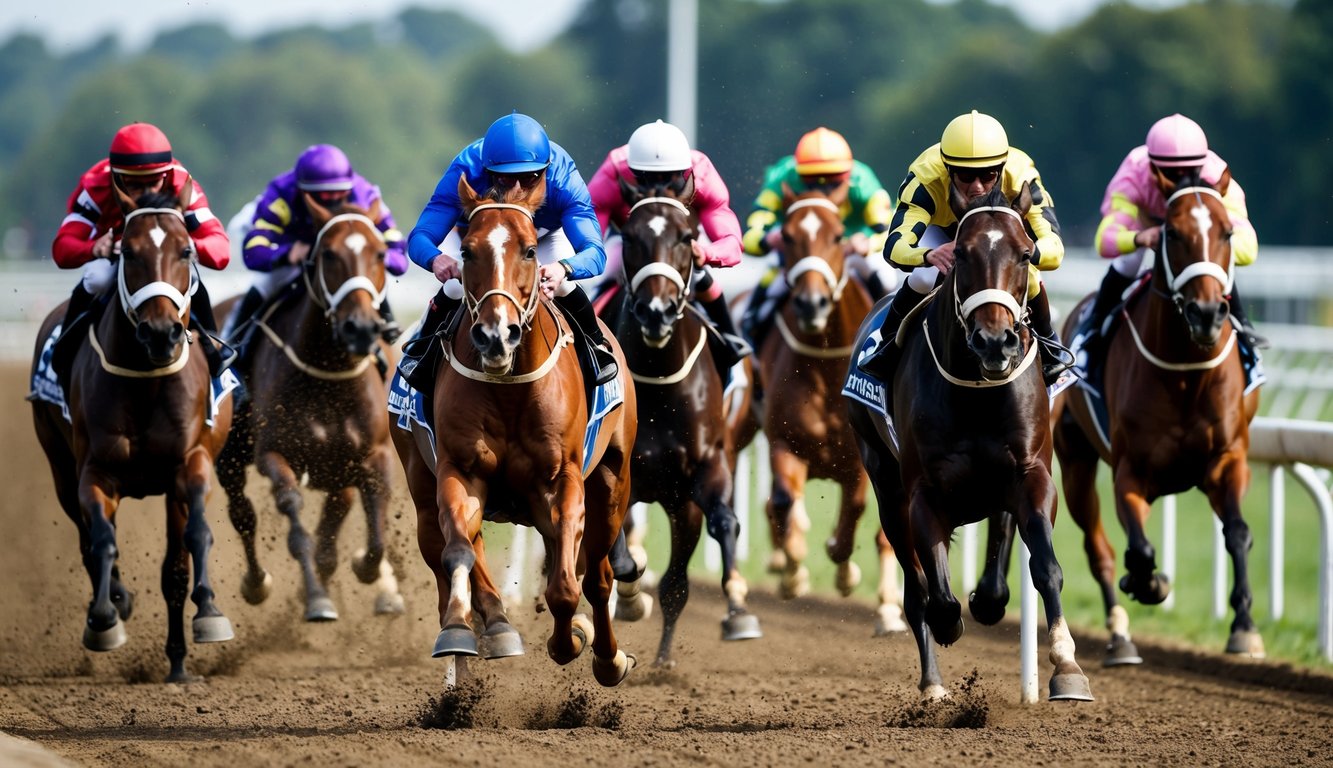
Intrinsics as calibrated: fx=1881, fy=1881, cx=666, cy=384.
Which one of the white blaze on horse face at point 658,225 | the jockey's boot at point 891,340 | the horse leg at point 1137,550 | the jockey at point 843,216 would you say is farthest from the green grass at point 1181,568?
the white blaze on horse face at point 658,225

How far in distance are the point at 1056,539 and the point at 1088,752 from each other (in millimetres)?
8473

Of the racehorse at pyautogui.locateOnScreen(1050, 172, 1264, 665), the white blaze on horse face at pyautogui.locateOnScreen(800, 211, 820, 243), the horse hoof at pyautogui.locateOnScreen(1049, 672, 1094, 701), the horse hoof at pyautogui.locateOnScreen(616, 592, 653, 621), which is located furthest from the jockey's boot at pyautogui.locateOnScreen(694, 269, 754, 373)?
the horse hoof at pyautogui.locateOnScreen(1049, 672, 1094, 701)

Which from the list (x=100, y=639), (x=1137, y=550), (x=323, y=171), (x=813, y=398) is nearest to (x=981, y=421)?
(x=1137, y=550)

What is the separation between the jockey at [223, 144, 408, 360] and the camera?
31.2 feet

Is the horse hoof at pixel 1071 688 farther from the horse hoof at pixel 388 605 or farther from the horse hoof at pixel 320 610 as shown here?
the horse hoof at pixel 388 605

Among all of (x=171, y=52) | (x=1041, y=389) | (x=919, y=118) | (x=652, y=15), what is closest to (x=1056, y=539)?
(x=1041, y=389)

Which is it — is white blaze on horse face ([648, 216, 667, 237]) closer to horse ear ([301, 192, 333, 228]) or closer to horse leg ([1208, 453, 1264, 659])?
horse ear ([301, 192, 333, 228])

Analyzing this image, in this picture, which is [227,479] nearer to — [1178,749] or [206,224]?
[206,224]

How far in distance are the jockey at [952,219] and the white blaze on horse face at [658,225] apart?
100cm

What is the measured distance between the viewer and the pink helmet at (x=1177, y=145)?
809cm

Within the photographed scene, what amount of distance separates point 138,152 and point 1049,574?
428 centimetres

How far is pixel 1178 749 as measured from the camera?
6320 mm

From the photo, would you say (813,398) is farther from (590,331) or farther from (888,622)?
(590,331)

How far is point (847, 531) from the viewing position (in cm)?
937
